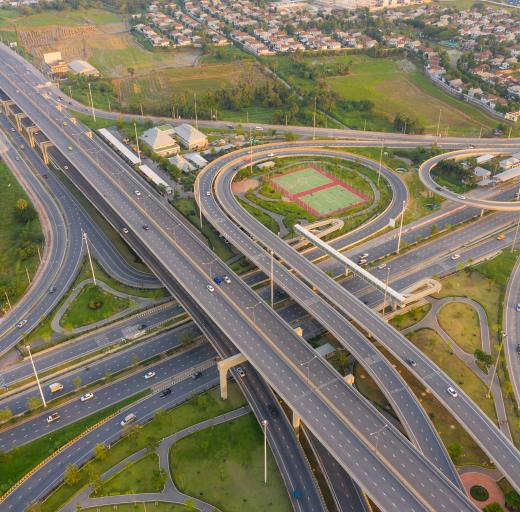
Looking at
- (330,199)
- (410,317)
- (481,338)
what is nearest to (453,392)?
(481,338)

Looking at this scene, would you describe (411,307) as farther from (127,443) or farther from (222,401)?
(127,443)

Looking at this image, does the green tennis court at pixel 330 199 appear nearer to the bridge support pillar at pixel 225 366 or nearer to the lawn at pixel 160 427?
the bridge support pillar at pixel 225 366

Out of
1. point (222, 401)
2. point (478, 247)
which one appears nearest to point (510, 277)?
point (478, 247)

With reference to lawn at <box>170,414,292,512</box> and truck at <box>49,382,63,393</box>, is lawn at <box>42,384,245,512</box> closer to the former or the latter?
lawn at <box>170,414,292,512</box>

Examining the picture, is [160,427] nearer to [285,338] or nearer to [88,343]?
[285,338]

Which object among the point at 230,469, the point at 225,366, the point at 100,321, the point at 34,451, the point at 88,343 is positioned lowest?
the point at 88,343

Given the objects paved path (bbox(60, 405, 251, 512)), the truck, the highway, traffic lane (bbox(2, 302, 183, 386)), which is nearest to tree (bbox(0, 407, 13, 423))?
the truck
